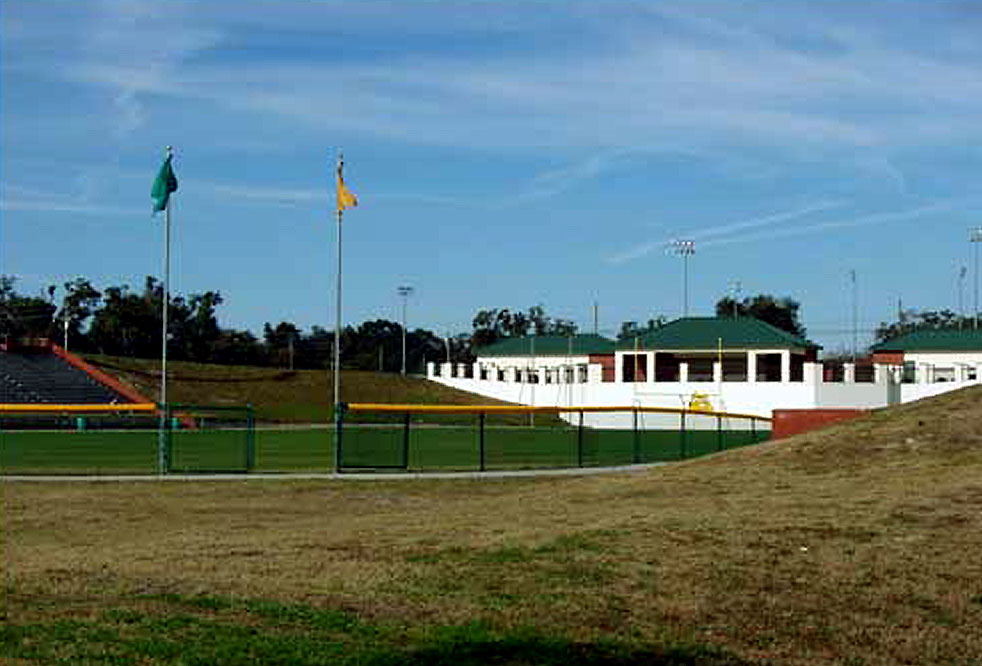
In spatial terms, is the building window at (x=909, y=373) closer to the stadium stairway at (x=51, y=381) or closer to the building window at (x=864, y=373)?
the building window at (x=864, y=373)

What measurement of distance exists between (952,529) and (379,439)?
2898 cm

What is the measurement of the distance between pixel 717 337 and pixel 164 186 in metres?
57.6

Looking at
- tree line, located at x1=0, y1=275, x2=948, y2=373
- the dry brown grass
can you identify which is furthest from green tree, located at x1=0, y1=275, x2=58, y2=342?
the dry brown grass

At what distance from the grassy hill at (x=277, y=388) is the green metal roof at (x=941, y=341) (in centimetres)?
3074

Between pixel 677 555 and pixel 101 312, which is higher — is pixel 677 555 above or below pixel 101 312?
below

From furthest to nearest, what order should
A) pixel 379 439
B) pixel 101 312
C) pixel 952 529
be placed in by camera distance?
pixel 101 312 < pixel 379 439 < pixel 952 529

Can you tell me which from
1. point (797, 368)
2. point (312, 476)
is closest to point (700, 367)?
point (797, 368)

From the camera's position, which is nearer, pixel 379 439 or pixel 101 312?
pixel 379 439

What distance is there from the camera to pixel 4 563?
14.4m

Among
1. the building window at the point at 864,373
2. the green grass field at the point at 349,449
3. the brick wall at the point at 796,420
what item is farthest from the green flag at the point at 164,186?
the building window at the point at 864,373

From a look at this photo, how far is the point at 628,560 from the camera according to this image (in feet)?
45.1

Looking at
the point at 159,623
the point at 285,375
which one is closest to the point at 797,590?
the point at 159,623

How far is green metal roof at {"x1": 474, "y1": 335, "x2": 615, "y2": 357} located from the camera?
373 ft

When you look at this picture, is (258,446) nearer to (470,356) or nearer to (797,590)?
(797,590)
